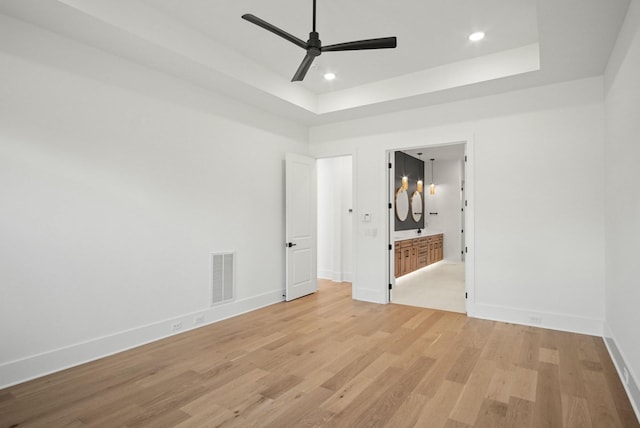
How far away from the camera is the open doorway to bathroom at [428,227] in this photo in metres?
6.02

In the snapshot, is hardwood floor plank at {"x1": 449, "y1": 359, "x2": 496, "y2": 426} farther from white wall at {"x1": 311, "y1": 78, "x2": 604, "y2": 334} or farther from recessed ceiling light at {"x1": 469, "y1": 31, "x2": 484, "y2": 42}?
recessed ceiling light at {"x1": 469, "y1": 31, "x2": 484, "y2": 42}

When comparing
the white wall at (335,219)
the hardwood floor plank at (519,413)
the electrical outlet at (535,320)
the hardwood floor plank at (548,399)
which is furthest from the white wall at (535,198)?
the white wall at (335,219)

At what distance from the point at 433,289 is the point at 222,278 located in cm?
378

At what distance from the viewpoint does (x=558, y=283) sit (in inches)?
157

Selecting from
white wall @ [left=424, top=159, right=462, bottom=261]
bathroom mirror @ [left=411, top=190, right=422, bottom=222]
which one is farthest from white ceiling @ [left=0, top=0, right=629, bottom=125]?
white wall @ [left=424, top=159, right=462, bottom=261]

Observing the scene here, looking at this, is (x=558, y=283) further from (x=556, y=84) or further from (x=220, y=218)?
(x=220, y=218)

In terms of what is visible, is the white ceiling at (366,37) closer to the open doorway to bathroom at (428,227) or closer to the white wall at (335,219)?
the open doorway to bathroom at (428,227)

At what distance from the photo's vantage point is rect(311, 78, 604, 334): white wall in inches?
151

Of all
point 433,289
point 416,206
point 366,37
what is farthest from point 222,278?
point 416,206

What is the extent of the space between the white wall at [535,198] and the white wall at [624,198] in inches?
9.7

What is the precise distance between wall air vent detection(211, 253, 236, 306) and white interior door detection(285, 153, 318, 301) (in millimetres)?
1007

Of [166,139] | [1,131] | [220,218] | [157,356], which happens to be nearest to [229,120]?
[166,139]

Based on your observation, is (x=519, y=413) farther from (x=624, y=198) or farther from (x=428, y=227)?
(x=428, y=227)

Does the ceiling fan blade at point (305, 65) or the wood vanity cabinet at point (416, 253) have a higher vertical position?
the ceiling fan blade at point (305, 65)
